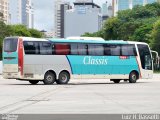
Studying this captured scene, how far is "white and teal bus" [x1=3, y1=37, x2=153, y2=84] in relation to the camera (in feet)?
112

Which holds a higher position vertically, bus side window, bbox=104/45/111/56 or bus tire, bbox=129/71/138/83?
bus side window, bbox=104/45/111/56

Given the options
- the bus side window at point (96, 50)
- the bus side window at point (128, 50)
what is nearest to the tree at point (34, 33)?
the bus side window at point (128, 50)

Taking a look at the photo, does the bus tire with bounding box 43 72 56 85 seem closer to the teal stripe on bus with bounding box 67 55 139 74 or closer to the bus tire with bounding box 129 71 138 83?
the teal stripe on bus with bounding box 67 55 139 74

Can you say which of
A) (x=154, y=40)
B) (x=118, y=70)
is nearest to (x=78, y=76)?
(x=118, y=70)

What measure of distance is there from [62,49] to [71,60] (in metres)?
1.07

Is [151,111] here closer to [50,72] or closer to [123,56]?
[50,72]

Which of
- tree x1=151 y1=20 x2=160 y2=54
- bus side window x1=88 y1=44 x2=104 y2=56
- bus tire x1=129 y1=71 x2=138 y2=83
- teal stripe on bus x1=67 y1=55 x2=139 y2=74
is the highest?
tree x1=151 y1=20 x2=160 y2=54

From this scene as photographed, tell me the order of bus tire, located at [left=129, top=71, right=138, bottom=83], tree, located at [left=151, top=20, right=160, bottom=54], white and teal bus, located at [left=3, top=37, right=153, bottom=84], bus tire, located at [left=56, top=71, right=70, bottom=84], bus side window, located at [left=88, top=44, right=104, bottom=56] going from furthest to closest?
1. tree, located at [left=151, top=20, right=160, bottom=54]
2. bus tire, located at [left=129, top=71, right=138, bottom=83]
3. bus side window, located at [left=88, top=44, right=104, bottom=56]
4. bus tire, located at [left=56, top=71, right=70, bottom=84]
5. white and teal bus, located at [left=3, top=37, right=153, bottom=84]

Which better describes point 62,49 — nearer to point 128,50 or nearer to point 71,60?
point 71,60

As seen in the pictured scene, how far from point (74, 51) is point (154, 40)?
2039 inches

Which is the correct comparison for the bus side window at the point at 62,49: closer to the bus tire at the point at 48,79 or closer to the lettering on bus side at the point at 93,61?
the bus tire at the point at 48,79

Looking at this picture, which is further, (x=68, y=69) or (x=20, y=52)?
(x=68, y=69)

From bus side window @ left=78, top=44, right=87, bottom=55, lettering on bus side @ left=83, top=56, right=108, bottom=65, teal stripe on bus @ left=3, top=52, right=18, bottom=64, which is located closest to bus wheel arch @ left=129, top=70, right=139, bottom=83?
lettering on bus side @ left=83, top=56, right=108, bottom=65

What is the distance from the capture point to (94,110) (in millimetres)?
15641
